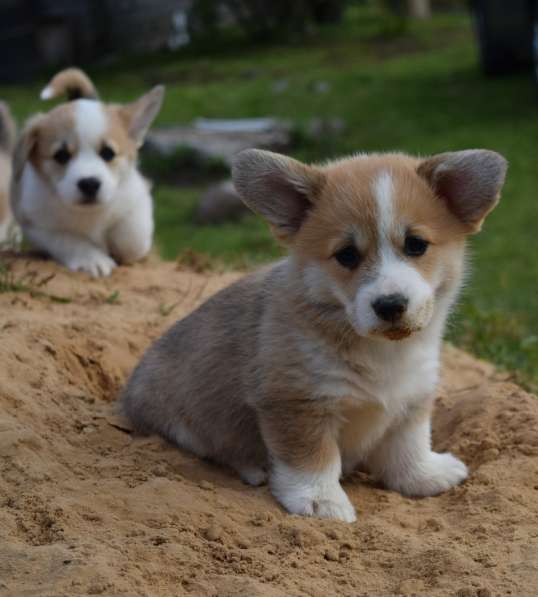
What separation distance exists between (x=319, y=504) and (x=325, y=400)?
0.37 meters

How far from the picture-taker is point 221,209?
36.6 ft

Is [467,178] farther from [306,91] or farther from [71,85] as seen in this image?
[306,91]

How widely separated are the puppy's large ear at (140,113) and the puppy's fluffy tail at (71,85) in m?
0.43

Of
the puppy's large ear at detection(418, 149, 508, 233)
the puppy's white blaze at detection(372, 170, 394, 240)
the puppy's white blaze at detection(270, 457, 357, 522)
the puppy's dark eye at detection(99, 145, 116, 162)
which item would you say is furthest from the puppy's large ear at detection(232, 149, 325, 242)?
the puppy's dark eye at detection(99, 145, 116, 162)

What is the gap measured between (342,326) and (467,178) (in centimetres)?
71

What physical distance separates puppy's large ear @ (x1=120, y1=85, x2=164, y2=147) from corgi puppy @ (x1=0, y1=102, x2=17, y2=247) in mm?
1178

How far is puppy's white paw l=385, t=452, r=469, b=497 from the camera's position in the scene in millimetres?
4246

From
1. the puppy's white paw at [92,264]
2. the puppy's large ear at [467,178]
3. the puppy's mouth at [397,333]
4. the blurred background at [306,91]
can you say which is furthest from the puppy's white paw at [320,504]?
the puppy's white paw at [92,264]

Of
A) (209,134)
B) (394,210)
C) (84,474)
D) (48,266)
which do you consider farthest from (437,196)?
(209,134)

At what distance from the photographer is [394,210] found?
12.1 feet

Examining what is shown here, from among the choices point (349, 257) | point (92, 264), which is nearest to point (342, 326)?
point (349, 257)

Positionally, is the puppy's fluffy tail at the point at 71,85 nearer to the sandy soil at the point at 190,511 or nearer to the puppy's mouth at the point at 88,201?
the puppy's mouth at the point at 88,201

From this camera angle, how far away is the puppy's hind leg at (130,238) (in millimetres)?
7180

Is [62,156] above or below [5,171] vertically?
above
